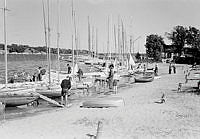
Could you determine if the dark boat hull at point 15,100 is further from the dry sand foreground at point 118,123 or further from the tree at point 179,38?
the tree at point 179,38

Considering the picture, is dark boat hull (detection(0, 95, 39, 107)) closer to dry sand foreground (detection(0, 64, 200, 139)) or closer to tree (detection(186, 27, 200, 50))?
dry sand foreground (detection(0, 64, 200, 139))

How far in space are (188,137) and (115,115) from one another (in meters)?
4.75

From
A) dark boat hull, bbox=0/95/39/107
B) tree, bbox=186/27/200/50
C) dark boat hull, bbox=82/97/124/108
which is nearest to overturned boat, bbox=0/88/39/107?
dark boat hull, bbox=0/95/39/107

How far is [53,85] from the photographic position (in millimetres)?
26188

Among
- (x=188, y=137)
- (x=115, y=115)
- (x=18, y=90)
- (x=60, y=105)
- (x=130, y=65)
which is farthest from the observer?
(x=130, y=65)

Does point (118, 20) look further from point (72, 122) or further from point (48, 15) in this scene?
point (72, 122)

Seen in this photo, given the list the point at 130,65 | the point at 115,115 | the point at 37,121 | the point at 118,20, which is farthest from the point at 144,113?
the point at 118,20

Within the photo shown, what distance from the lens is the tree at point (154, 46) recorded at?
326 feet

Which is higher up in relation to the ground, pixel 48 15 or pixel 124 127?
pixel 48 15

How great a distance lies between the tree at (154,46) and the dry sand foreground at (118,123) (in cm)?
8119

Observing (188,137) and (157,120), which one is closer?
(188,137)

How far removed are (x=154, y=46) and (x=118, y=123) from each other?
289 ft

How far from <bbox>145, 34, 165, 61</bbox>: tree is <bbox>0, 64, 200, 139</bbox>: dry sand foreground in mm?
81186

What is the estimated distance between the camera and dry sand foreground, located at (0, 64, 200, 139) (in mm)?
12695
